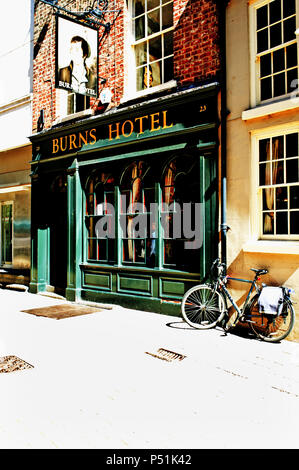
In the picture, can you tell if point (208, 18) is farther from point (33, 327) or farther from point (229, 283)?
point (33, 327)

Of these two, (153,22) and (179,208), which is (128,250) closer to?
(179,208)

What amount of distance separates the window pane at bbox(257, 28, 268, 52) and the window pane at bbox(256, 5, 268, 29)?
0.11m

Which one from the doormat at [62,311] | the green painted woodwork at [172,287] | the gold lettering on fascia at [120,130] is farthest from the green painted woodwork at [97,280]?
the gold lettering on fascia at [120,130]

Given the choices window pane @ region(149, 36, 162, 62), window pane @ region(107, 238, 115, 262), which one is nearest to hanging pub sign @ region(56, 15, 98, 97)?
window pane @ region(149, 36, 162, 62)

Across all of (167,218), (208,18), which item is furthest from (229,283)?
(208,18)

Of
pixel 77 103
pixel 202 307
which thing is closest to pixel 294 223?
pixel 202 307

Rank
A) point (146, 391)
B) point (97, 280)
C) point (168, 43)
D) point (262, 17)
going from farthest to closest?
point (97, 280) → point (168, 43) → point (262, 17) → point (146, 391)

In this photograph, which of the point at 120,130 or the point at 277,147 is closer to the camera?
the point at 277,147

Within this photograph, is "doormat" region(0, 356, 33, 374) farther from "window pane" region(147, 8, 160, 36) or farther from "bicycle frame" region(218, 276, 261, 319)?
"window pane" region(147, 8, 160, 36)

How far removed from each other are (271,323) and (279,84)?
390 cm

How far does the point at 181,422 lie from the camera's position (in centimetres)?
336

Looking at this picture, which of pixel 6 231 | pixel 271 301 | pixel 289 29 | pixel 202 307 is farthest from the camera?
pixel 6 231

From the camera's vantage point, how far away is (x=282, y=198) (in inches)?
244

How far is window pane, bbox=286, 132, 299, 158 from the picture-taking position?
600cm
